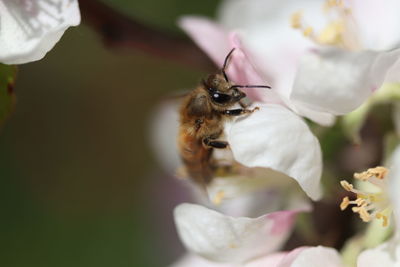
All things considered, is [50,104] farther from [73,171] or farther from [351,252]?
[351,252]

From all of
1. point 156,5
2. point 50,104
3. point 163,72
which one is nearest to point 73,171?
point 50,104

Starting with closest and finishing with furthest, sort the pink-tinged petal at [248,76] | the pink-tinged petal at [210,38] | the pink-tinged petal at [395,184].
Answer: the pink-tinged petal at [395,184] → the pink-tinged petal at [248,76] → the pink-tinged petal at [210,38]

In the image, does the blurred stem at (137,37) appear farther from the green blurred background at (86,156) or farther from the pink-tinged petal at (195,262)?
the green blurred background at (86,156)

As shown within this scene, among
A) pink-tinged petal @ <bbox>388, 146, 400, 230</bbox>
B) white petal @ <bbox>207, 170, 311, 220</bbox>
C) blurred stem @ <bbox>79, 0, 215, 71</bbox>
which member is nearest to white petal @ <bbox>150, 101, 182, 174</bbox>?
blurred stem @ <bbox>79, 0, 215, 71</bbox>

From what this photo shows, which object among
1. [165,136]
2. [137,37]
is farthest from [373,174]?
[165,136]

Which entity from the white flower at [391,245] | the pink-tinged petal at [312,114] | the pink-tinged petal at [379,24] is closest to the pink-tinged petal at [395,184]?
the white flower at [391,245]

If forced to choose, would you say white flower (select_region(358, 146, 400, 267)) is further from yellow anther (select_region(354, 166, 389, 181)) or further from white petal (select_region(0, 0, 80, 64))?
white petal (select_region(0, 0, 80, 64))
